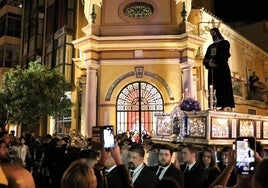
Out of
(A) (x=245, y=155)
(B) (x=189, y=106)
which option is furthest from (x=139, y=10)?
(A) (x=245, y=155)

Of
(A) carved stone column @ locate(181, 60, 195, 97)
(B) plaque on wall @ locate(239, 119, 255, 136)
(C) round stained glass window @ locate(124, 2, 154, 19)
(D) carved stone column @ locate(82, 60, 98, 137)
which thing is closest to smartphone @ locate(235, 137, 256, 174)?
(B) plaque on wall @ locate(239, 119, 255, 136)

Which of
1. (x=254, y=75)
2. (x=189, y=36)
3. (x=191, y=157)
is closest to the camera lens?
(x=191, y=157)

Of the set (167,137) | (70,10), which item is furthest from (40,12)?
(167,137)

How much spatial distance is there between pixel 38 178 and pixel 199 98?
31.9 feet

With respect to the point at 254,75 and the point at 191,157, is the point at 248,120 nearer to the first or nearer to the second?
the point at 191,157

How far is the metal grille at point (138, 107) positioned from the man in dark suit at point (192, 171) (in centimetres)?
1128

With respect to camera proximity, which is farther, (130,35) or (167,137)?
(130,35)

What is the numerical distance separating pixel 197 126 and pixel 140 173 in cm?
598

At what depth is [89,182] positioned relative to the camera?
2.75 metres

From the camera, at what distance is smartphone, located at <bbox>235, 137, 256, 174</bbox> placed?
2.72 m

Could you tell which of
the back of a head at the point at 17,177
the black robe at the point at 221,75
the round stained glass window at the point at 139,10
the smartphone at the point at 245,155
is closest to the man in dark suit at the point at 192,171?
the smartphone at the point at 245,155

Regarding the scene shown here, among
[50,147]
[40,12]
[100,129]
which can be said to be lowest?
[50,147]

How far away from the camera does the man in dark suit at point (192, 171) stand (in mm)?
4977

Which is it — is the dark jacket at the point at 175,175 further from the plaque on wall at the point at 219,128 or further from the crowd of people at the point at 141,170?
the plaque on wall at the point at 219,128
